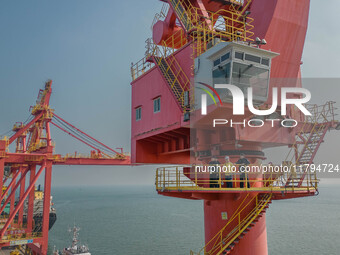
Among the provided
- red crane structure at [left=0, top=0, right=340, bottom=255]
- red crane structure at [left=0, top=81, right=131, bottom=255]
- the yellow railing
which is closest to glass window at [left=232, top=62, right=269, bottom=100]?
red crane structure at [left=0, top=0, right=340, bottom=255]

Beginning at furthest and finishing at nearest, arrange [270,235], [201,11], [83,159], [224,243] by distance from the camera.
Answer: [270,235], [83,159], [201,11], [224,243]

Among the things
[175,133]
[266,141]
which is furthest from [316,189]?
[175,133]

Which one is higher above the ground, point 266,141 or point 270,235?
point 266,141

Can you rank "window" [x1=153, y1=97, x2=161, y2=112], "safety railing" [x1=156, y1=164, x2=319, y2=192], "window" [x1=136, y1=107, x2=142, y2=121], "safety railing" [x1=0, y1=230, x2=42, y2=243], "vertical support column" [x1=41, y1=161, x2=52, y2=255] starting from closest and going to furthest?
1. "safety railing" [x1=156, y1=164, x2=319, y2=192]
2. "window" [x1=153, y1=97, x2=161, y2=112]
3. "window" [x1=136, y1=107, x2=142, y2=121]
4. "safety railing" [x1=0, y1=230, x2=42, y2=243]
5. "vertical support column" [x1=41, y1=161, x2=52, y2=255]

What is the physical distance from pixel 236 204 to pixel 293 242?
47244mm

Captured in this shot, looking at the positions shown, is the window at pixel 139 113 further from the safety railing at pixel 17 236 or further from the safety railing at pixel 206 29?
the safety railing at pixel 17 236

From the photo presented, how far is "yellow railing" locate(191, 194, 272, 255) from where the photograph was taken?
533 inches

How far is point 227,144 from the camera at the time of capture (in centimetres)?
1492

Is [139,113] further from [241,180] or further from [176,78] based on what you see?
[241,180]

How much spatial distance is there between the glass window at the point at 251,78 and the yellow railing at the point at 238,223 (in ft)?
15.3

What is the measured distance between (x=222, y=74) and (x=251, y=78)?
1299 millimetres

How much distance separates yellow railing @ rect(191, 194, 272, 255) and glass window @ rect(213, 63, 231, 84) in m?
5.45

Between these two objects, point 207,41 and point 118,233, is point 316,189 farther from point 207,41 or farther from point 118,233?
point 118,233

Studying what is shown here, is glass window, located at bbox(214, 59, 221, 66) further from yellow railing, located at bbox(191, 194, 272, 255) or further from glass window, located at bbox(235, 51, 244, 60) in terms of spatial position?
yellow railing, located at bbox(191, 194, 272, 255)
